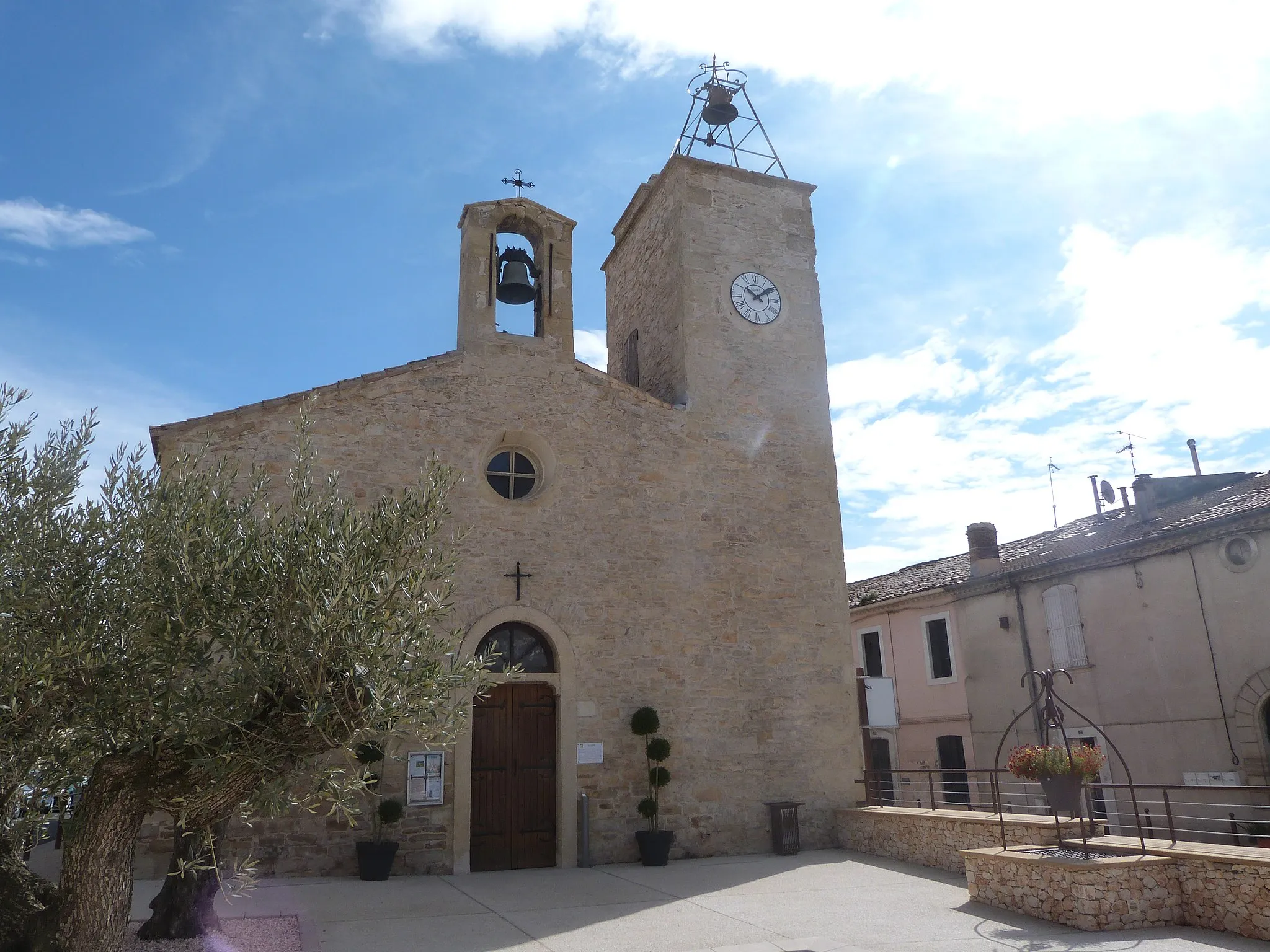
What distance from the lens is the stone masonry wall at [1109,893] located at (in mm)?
6887

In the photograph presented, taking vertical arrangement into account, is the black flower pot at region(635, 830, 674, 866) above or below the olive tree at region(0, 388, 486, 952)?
below

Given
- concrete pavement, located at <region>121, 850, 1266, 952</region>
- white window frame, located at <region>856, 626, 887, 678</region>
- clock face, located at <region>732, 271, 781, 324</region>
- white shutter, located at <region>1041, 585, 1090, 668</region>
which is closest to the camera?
concrete pavement, located at <region>121, 850, 1266, 952</region>

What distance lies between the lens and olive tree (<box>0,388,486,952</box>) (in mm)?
4750

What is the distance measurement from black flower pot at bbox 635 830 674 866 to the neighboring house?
348 inches

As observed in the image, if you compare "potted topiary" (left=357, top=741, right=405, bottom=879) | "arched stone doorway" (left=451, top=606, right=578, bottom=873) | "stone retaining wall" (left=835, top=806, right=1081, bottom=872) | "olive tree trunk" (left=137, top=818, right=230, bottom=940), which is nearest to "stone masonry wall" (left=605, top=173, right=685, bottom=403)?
"arched stone doorway" (left=451, top=606, right=578, bottom=873)

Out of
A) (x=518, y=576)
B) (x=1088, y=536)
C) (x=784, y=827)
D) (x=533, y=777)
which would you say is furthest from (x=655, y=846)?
(x=1088, y=536)

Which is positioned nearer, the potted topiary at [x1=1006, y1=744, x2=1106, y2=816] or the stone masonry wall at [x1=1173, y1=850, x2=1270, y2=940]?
the stone masonry wall at [x1=1173, y1=850, x2=1270, y2=940]

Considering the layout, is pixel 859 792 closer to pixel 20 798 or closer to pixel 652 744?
pixel 652 744

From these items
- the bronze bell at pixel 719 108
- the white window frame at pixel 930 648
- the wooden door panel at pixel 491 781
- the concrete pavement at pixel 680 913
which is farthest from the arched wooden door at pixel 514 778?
the white window frame at pixel 930 648

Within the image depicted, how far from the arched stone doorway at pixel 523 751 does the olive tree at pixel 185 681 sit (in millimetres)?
5120

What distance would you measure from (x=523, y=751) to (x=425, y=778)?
1.21 metres

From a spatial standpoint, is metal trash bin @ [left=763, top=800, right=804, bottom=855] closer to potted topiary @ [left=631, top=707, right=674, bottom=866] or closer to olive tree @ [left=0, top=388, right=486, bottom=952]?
potted topiary @ [left=631, top=707, right=674, bottom=866]

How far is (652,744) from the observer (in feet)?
34.9

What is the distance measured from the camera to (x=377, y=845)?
9219mm
